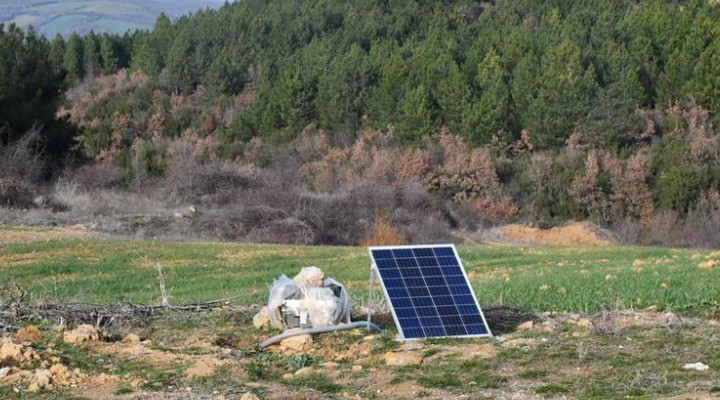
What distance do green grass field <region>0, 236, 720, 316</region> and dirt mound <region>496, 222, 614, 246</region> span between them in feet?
61.4

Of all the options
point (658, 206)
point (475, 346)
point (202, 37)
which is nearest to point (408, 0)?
point (202, 37)

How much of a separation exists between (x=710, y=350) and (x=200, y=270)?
599 inches

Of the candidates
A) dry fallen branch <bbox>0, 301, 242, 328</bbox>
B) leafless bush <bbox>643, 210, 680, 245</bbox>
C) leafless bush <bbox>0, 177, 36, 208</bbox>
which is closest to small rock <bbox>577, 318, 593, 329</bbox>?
dry fallen branch <bbox>0, 301, 242, 328</bbox>

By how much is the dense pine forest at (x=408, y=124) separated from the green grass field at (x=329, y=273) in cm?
1028

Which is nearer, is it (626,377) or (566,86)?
(626,377)

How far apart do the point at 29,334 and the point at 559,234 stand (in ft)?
137

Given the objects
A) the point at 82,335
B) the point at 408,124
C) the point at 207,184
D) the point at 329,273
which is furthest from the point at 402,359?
the point at 408,124

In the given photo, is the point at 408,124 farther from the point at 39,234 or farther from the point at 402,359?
the point at 402,359

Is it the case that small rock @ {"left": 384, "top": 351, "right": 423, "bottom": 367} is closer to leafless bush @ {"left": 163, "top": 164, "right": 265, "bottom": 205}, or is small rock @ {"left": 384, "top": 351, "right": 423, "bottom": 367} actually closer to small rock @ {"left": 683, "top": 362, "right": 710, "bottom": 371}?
small rock @ {"left": 683, "top": 362, "right": 710, "bottom": 371}

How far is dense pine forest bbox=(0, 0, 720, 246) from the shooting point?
148 ft

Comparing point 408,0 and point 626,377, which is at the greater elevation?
point 408,0

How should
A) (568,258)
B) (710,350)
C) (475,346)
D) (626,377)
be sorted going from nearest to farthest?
(626,377), (710,350), (475,346), (568,258)

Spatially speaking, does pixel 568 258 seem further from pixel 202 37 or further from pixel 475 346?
pixel 202 37

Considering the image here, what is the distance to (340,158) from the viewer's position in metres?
61.7
